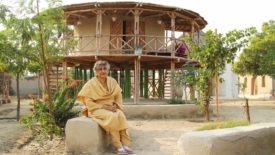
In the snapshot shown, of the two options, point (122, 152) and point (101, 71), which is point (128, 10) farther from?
point (122, 152)

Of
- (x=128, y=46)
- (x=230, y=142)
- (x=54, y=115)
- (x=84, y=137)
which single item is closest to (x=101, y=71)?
(x=84, y=137)

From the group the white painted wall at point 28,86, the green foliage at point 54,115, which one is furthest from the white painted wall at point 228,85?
the green foliage at point 54,115

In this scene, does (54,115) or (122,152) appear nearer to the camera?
(122,152)

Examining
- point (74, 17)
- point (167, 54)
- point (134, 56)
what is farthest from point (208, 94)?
point (74, 17)

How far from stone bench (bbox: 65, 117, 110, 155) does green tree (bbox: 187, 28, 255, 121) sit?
517cm

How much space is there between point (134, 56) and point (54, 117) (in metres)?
7.73

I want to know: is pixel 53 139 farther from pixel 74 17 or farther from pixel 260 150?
pixel 74 17

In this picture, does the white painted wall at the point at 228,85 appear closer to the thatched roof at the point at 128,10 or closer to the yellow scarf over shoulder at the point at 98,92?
the thatched roof at the point at 128,10

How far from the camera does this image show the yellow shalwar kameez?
247 inches

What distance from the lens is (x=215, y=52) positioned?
33.7ft

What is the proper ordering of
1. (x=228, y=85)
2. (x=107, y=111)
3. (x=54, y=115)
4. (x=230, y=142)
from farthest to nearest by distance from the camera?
(x=228, y=85) → (x=54, y=115) → (x=107, y=111) → (x=230, y=142)

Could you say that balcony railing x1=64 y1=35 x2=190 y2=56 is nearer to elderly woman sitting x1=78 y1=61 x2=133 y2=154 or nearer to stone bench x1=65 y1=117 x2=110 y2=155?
elderly woman sitting x1=78 y1=61 x2=133 y2=154

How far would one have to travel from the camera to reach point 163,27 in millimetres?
18656

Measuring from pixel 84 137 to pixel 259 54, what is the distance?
63.3 feet
